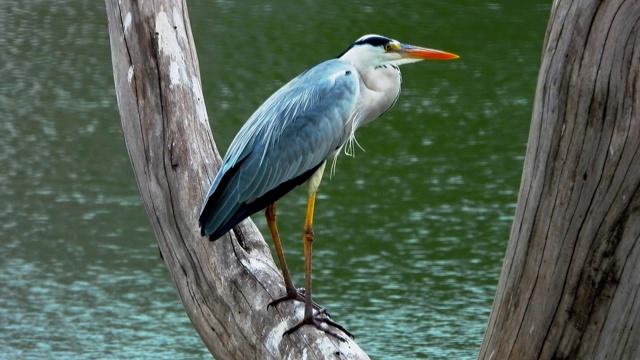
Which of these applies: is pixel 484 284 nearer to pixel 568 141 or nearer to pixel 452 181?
pixel 452 181

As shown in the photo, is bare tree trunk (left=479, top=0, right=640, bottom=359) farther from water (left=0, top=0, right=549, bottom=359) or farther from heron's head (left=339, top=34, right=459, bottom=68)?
water (left=0, top=0, right=549, bottom=359)

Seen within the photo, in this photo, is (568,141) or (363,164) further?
(363,164)

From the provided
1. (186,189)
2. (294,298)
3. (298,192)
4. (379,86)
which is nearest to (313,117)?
(379,86)

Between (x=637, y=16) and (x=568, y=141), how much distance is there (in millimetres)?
243

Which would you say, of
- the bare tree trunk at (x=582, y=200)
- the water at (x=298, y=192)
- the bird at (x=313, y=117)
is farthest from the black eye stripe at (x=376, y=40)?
the water at (x=298, y=192)

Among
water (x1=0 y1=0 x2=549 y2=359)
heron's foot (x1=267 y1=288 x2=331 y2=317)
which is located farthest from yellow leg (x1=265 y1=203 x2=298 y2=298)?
water (x1=0 y1=0 x2=549 y2=359)

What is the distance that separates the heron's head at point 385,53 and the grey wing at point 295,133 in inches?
2.1

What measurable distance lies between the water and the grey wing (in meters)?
3.76

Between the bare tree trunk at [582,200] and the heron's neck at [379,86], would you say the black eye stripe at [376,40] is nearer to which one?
the heron's neck at [379,86]

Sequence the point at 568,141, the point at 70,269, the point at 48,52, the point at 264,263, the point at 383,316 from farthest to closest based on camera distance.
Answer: the point at 48,52, the point at 70,269, the point at 383,316, the point at 264,263, the point at 568,141

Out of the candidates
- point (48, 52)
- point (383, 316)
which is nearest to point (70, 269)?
point (383, 316)

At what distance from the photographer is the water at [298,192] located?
727 cm

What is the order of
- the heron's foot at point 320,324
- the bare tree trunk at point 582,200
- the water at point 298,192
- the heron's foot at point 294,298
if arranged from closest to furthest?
the bare tree trunk at point 582,200 → the heron's foot at point 320,324 → the heron's foot at point 294,298 → the water at point 298,192

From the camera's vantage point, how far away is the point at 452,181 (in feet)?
31.4
